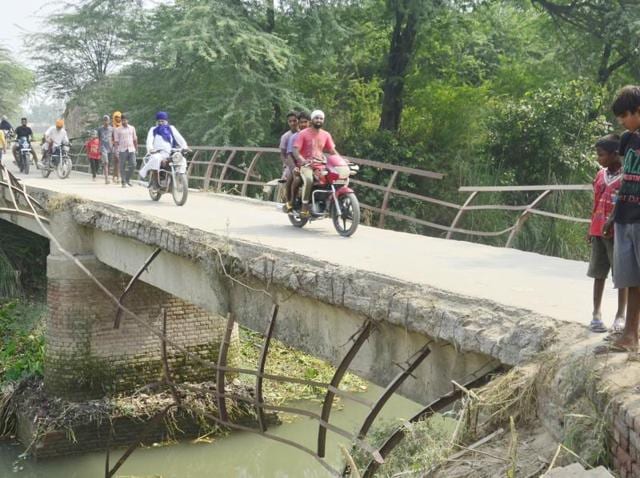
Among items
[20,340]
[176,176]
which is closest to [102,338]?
[176,176]

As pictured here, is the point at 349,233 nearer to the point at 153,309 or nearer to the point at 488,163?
the point at 153,309

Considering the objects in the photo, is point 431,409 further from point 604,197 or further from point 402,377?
point 604,197

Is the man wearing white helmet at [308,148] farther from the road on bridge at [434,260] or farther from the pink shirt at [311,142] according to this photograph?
the road on bridge at [434,260]

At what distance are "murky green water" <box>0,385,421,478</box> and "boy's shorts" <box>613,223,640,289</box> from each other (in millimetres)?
7891

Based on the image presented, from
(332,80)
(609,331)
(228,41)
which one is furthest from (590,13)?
(609,331)

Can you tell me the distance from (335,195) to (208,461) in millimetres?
5137

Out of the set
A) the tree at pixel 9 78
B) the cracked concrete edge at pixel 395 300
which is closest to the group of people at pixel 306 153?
the cracked concrete edge at pixel 395 300

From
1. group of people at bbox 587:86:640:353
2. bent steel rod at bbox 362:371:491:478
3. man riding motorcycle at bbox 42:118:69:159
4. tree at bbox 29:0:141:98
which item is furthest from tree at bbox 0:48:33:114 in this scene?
group of people at bbox 587:86:640:353

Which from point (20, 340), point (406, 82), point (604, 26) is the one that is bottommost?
point (20, 340)

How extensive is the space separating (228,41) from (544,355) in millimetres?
17100

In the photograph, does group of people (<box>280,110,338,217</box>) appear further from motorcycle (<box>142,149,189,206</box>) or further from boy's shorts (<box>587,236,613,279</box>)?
boy's shorts (<box>587,236,613,279</box>)

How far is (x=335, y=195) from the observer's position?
993 cm

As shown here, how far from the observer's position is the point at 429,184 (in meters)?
20.4

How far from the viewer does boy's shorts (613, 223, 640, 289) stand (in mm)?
4055
